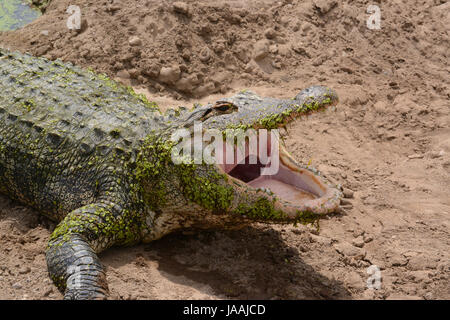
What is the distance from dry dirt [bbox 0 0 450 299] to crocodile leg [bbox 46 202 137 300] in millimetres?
151

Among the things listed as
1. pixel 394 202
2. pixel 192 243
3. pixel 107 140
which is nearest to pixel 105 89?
pixel 107 140

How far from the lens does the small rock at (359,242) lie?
4801 mm

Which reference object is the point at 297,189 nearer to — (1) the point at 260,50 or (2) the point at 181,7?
(1) the point at 260,50

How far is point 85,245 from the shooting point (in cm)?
423

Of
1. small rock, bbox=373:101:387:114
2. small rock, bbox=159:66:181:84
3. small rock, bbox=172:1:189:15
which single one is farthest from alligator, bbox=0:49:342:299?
small rock, bbox=373:101:387:114

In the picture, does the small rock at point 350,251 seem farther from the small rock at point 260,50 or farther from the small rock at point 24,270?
the small rock at point 260,50

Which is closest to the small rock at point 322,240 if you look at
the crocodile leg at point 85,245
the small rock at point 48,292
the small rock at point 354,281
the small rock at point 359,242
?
the small rock at point 359,242

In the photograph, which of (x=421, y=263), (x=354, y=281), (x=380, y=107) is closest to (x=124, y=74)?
(x=380, y=107)

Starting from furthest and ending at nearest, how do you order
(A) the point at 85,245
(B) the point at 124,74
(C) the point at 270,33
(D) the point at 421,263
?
(C) the point at 270,33 → (B) the point at 124,74 → (D) the point at 421,263 → (A) the point at 85,245

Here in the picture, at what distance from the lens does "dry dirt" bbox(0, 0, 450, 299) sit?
4289 mm

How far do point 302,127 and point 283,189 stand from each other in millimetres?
2394

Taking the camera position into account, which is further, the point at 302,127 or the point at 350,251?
the point at 302,127

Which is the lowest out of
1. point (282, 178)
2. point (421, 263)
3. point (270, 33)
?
point (421, 263)

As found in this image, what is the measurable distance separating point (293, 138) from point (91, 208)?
113 inches
